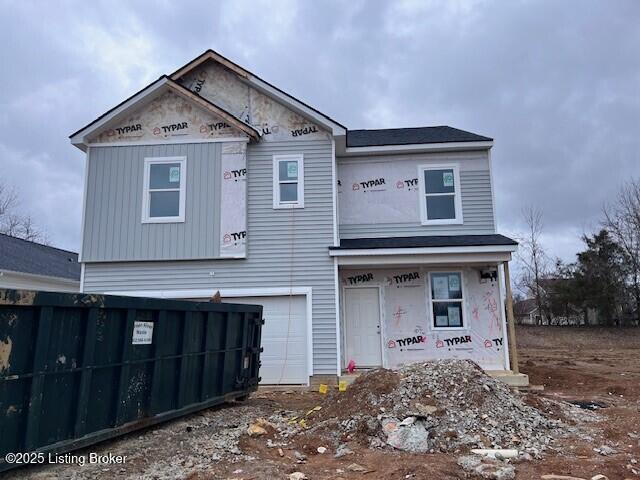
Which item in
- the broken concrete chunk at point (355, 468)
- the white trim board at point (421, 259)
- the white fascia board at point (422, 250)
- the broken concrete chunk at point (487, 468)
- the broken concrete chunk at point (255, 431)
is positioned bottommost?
the broken concrete chunk at point (355, 468)

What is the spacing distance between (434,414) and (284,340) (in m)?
5.79

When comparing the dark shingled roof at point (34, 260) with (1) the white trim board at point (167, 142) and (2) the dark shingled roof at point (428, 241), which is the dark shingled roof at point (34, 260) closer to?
(1) the white trim board at point (167, 142)

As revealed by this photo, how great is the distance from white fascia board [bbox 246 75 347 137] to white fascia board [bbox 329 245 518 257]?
2.94m

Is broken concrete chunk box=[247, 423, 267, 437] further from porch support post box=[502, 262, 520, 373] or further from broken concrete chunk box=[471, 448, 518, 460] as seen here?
porch support post box=[502, 262, 520, 373]

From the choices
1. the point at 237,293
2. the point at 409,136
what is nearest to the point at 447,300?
the point at 409,136

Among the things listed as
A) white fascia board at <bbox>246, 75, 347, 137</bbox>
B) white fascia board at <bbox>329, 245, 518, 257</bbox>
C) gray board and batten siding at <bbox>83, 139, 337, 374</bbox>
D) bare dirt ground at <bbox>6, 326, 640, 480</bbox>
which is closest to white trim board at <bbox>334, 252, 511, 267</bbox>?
white fascia board at <bbox>329, 245, 518, 257</bbox>

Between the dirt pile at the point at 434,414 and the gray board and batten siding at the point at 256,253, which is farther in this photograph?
the gray board and batten siding at the point at 256,253

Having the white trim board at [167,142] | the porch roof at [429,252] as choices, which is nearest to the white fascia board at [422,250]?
the porch roof at [429,252]

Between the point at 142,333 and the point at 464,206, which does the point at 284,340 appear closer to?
the point at 464,206

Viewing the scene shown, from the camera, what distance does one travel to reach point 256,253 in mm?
11906

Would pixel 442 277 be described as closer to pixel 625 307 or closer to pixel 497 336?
pixel 497 336

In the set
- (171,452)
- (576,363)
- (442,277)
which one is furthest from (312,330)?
(576,363)

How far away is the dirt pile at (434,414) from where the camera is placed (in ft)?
19.8

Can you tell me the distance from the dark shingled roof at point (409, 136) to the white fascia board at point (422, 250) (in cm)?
304
